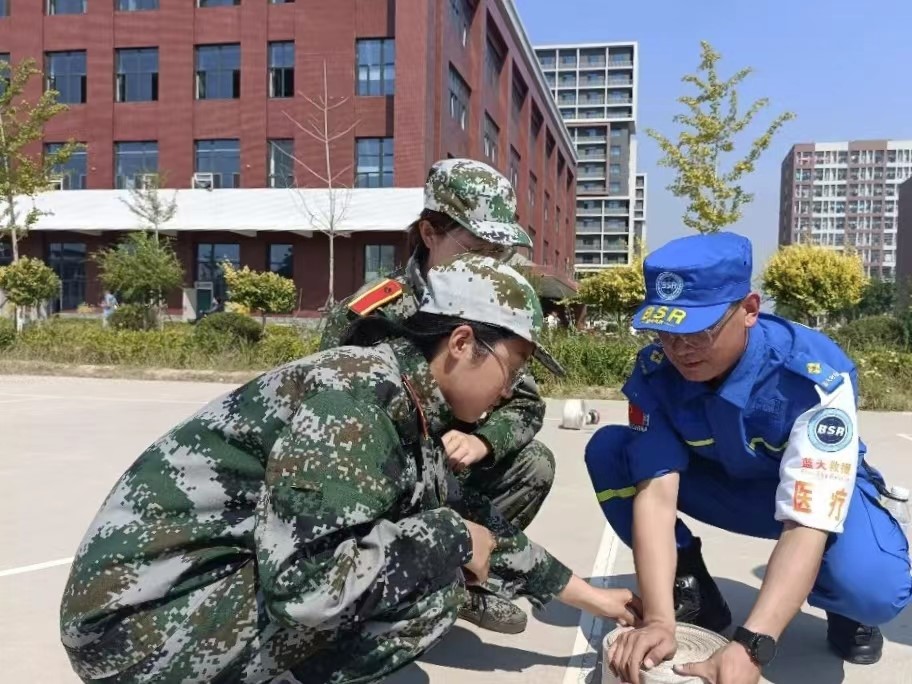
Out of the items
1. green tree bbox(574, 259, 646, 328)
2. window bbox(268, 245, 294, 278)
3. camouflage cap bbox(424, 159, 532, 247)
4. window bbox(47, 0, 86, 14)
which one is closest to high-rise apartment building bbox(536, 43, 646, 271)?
window bbox(268, 245, 294, 278)

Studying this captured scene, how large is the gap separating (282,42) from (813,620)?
2645 cm

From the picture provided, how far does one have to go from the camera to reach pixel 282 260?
2655 centimetres

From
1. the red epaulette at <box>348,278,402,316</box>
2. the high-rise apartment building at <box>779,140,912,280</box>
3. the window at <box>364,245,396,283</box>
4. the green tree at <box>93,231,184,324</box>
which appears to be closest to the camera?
the red epaulette at <box>348,278,402,316</box>

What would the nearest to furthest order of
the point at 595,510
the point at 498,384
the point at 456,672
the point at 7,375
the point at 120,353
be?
the point at 498,384, the point at 456,672, the point at 595,510, the point at 7,375, the point at 120,353

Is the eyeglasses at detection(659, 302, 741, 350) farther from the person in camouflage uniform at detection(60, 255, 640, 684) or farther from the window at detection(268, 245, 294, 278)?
the window at detection(268, 245, 294, 278)

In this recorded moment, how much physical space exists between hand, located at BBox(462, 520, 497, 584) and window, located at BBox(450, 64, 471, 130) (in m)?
26.5

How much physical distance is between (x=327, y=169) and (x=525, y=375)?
77.1 ft

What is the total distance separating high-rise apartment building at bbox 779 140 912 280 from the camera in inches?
4717

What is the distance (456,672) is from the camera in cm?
216

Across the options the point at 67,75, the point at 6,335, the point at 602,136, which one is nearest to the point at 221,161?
the point at 67,75

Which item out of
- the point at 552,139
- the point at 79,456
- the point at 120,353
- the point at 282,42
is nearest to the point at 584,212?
the point at 552,139

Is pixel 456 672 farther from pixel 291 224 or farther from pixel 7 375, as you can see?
pixel 291 224

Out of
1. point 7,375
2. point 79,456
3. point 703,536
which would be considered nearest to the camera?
point 703,536

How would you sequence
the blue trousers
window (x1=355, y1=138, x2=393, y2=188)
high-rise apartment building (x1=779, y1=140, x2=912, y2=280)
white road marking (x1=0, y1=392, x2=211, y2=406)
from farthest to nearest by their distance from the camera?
high-rise apartment building (x1=779, y1=140, x2=912, y2=280) → window (x1=355, y1=138, x2=393, y2=188) → white road marking (x1=0, y1=392, x2=211, y2=406) → the blue trousers
